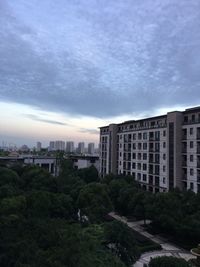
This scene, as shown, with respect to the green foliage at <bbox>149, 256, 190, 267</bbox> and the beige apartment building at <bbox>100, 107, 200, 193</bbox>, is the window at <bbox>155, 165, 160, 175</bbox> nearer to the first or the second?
the beige apartment building at <bbox>100, 107, 200, 193</bbox>

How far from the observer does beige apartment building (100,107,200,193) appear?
38031mm

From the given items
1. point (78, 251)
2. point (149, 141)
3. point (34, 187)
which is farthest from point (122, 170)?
point (78, 251)

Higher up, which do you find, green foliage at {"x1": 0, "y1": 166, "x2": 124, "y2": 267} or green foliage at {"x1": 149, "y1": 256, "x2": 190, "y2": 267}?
green foliage at {"x1": 0, "y1": 166, "x2": 124, "y2": 267}

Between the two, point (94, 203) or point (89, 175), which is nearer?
point (94, 203)

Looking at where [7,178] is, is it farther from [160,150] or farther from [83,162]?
[83,162]

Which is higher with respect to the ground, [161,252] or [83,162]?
[83,162]

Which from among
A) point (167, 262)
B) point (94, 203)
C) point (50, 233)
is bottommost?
point (167, 262)

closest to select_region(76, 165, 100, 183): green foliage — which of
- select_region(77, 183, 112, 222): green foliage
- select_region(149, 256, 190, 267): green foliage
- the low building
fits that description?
the low building

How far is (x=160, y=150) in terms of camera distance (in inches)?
1678

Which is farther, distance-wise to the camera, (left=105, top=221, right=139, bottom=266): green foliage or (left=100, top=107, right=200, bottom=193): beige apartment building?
(left=100, top=107, right=200, bottom=193): beige apartment building

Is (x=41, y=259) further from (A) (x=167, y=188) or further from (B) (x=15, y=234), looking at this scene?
(A) (x=167, y=188)

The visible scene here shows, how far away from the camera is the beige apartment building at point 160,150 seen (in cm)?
3803

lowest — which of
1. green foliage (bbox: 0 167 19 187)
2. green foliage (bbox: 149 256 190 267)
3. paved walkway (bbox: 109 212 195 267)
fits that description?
paved walkway (bbox: 109 212 195 267)

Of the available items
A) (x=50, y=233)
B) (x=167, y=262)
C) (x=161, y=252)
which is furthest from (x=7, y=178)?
(x=167, y=262)
